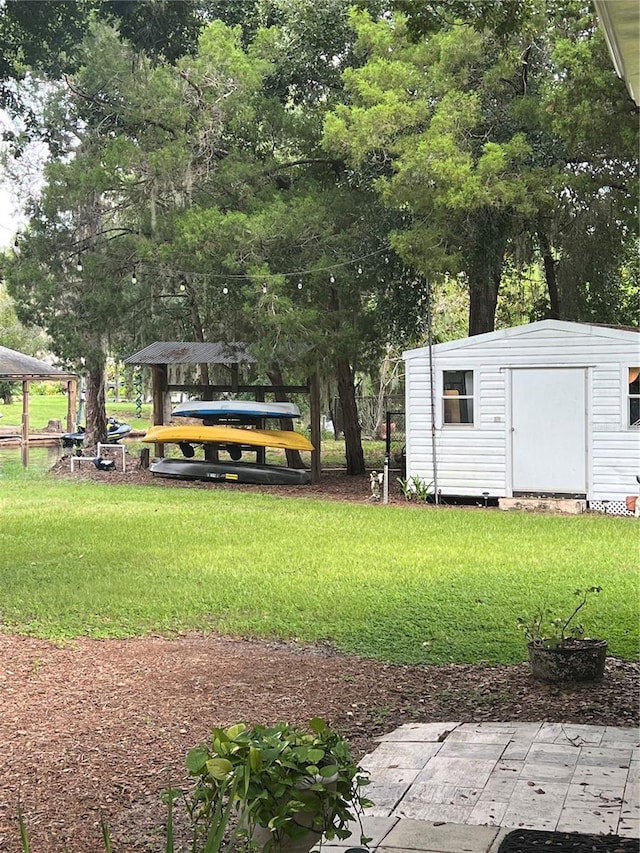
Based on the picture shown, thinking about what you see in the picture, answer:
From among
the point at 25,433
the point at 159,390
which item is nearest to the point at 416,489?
the point at 159,390

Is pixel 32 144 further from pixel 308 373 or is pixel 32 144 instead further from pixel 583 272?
pixel 583 272

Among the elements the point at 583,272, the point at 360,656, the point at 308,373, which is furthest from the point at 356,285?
the point at 360,656

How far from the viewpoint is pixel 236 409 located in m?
16.0

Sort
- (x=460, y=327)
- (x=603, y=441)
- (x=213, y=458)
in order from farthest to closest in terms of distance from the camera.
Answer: (x=460, y=327), (x=213, y=458), (x=603, y=441)

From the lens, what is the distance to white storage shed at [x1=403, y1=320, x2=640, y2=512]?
38.2 ft

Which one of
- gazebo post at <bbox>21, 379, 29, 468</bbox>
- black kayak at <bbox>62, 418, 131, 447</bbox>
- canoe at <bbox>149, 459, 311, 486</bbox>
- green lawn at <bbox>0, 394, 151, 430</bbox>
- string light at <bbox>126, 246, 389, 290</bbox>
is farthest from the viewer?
green lawn at <bbox>0, 394, 151, 430</bbox>

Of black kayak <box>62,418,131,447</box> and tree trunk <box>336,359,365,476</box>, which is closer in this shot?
tree trunk <box>336,359,365,476</box>

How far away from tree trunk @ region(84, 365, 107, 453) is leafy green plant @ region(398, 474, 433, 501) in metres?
9.67

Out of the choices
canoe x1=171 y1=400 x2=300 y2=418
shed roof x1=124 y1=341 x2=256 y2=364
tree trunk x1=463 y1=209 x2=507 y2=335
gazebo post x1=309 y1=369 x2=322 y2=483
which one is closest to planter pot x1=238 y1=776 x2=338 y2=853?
tree trunk x1=463 y1=209 x2=507 y2=335

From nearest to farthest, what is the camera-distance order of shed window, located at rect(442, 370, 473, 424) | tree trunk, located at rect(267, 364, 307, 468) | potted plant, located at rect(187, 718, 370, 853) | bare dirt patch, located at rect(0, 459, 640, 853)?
potted plant, located at rect(187, 718, 370, 853) < bare dirt patch, located at rect(0, 459, 640, 853) < shed window, located at rect(442, 370, 473, 424) < tree trunk, located at rect(267, 364, 307, 468)

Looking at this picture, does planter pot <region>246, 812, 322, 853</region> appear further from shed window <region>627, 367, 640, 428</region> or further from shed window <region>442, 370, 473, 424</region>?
shed window <region>442, 370, 473, 424</region>

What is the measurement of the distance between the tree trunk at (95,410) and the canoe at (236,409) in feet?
17.0

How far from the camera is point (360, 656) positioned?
5.41m

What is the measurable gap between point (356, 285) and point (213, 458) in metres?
3.47
